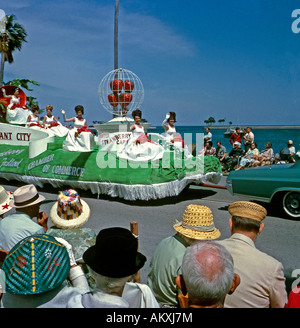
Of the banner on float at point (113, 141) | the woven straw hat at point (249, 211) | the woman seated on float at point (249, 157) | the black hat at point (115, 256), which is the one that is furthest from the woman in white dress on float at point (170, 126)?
the black hat at point (115, 256)

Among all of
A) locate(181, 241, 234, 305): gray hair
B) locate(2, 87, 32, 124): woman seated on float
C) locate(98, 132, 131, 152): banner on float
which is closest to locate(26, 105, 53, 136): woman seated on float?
locate(2, 87, 32, 124): woman seated on float

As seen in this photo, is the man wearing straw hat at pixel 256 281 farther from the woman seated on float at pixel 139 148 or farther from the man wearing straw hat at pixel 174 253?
the woman seated on float at pixel 139 148

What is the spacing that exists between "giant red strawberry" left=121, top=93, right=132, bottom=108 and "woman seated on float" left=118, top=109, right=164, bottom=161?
6.52 feet

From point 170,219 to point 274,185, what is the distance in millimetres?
2140

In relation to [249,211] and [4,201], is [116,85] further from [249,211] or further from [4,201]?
[249,211]

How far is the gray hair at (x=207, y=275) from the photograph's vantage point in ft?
5.88

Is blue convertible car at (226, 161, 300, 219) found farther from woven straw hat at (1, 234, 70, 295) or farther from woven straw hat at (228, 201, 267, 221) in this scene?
woven straw hat at (1, 234, 70, 295)

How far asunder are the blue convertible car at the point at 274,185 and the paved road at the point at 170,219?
12.9 inches

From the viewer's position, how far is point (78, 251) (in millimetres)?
2955

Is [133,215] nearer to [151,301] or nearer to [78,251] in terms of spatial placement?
[78,251]

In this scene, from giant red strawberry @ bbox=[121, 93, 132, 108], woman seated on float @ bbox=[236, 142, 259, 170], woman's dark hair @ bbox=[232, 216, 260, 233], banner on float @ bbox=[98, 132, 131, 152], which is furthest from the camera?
woman seated on float @ bbox=[236, 142, 259, 170]

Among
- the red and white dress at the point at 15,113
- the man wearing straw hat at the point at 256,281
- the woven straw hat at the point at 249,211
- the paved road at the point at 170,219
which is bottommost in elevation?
the paved road at the point at 170,219

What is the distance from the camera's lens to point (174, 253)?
287 centimetres

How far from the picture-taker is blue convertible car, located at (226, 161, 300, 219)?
279 inches
